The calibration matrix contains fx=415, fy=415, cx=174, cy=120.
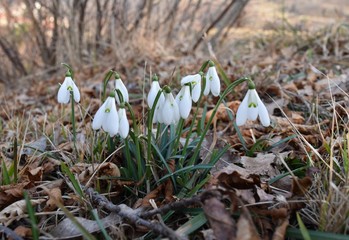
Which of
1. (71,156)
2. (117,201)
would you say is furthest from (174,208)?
(71,156)

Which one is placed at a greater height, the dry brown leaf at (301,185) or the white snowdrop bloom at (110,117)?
the white snowdrop bloom at (110,117)

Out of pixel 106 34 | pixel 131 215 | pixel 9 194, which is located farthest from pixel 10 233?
pixel 106 34

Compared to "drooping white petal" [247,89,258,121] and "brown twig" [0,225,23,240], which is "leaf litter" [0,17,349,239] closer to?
"brown twig" [0,225,23,240]

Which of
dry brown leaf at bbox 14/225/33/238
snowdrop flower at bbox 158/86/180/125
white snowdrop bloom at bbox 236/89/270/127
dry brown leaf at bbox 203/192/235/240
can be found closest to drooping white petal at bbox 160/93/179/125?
snowdrop flower at bbox 158/86/180/125

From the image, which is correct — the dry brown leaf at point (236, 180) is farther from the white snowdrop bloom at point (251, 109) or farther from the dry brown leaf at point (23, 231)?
the dry brown leaf at point (23, 231)

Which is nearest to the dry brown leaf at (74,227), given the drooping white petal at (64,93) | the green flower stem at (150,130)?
the green flower stem at (150,130)

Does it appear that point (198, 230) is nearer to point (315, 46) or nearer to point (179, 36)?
point (315, 46)
